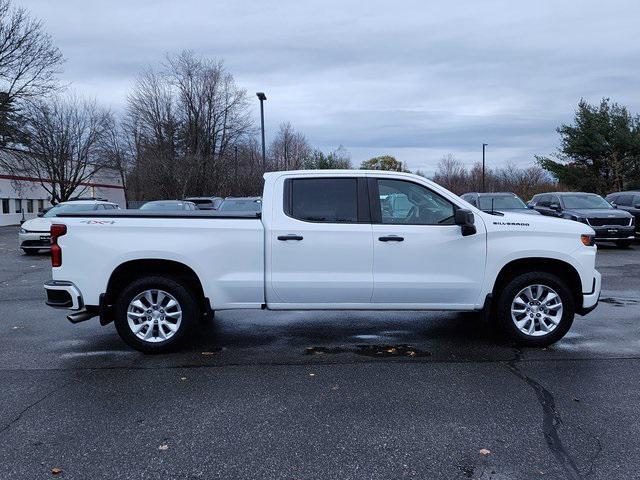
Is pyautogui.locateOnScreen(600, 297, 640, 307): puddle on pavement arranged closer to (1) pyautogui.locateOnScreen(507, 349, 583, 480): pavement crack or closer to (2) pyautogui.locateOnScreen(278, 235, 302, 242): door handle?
Result: (1) pyautogui.locateOnScreen(507, 349, 583, 480): pavement crack

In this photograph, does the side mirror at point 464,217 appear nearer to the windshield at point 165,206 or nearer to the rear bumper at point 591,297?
the rear bumper at point 591,297

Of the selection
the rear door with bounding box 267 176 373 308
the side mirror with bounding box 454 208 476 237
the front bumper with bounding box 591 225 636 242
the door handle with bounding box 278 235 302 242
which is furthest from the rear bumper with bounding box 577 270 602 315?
the front bumper with bounding box 591 225 636 242

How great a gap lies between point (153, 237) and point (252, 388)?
79.6 inches

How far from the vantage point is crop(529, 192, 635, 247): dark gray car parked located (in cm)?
1672

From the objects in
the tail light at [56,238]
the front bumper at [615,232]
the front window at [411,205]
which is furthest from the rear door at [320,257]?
the front bumper at [615,232]

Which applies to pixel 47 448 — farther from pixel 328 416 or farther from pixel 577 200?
pixel 577 200

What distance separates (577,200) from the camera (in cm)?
1817

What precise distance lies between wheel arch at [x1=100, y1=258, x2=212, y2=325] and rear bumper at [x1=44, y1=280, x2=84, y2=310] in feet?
0.85

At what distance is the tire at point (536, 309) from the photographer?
5.96m

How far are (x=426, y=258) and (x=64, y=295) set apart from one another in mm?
3941

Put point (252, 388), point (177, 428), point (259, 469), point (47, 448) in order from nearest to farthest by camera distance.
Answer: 1. point (259, 469)
2. point (47, 448)
3. point (177, 428)
4. point (252, 388)

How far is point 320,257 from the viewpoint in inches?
229

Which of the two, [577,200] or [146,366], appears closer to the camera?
[146,366]

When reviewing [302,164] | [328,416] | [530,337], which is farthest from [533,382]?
[302,164]
